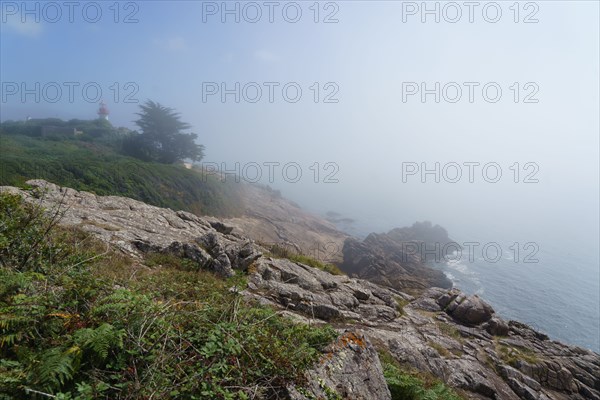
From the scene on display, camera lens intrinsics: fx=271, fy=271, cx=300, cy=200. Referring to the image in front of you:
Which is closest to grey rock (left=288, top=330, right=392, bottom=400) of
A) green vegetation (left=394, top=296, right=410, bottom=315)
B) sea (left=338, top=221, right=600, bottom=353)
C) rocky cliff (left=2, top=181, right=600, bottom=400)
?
rocky cliff (left=2, top=181, right=600, bottom=400)

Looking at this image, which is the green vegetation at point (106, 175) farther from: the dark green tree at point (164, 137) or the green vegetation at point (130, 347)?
the green vegetation at point (130, 347)

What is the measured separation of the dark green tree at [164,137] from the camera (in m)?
39.0

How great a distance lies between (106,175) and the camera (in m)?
21.5

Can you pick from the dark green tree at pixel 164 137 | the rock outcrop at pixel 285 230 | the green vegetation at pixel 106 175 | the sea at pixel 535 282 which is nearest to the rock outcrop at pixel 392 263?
the rock outcrop at pixel 285 230

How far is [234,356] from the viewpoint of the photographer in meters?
3.20

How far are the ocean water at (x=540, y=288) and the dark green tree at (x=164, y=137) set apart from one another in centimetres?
4428

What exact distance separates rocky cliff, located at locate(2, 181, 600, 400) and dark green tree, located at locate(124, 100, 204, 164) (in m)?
24.9

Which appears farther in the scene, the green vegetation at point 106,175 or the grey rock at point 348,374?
the green vegetation at point 106,175

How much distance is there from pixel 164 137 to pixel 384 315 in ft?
129

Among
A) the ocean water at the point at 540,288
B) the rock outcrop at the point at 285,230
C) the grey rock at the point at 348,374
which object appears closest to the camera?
the grey rock at the point at 348,374

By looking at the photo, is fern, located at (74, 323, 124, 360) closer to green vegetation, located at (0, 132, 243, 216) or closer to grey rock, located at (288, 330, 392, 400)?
grey rock, located at (288, 330, 392, 400)

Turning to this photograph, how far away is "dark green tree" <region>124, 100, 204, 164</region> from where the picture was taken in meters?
39.0

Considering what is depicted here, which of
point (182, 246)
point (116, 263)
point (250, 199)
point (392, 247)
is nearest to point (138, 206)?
point (182, 246)

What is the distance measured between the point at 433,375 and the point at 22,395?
10.6 meters
